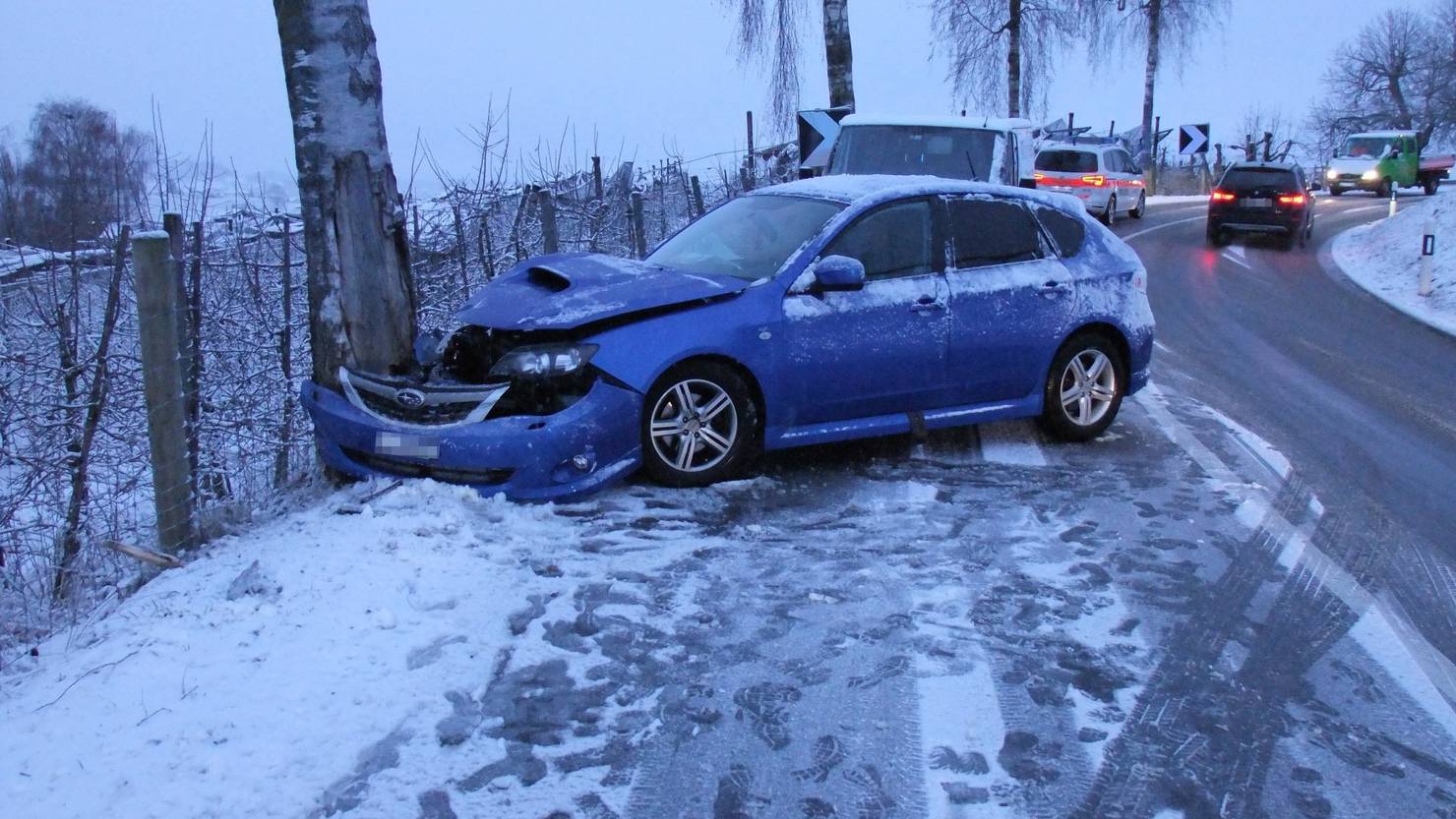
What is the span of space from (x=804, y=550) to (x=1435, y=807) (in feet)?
8.72

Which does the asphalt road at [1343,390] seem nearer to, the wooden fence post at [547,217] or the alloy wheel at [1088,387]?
the alloy wheel at [1088,387]

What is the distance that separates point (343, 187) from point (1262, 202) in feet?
69.9

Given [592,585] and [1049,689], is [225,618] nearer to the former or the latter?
[592,585]

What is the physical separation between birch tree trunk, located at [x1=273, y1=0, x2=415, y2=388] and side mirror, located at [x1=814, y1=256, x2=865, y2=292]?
2.21 metres

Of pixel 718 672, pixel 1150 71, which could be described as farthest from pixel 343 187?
pixel 1150 71

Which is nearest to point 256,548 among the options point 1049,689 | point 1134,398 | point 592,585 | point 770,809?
point 592,585

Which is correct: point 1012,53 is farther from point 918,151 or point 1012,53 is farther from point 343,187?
point 343,187

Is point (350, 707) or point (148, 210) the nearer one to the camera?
point (350, 707)


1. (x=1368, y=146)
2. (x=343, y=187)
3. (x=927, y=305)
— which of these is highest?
(x=1368, y=146)

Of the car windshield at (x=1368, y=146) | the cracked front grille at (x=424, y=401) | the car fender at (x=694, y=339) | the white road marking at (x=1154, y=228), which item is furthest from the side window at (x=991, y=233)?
the car windshield at (x=1368, y=146)

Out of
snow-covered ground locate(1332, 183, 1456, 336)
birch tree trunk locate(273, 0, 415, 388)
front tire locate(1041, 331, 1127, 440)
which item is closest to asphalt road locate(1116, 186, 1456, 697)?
snow-covered ground locate(1332, 183, 1456, 336)

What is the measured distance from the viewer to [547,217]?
35.1 ft

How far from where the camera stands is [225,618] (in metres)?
4.50

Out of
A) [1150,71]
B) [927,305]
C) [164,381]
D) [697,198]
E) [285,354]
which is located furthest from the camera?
[1150,71]
